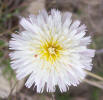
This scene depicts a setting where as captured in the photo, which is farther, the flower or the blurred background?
the blurred background

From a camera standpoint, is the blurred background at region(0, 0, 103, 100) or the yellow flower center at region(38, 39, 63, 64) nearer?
the yellow flower center at region(38, 39, 63, 64)

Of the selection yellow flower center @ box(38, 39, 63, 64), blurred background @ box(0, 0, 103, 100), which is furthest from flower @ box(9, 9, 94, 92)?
blurred background @ box(0, 0, 103, 100)

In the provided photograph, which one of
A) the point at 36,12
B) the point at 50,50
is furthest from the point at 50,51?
the point at 36,12

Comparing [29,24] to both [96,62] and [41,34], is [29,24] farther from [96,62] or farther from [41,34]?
[96,62]

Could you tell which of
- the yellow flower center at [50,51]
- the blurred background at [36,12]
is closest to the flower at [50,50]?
the yellow flower center at [50,51]

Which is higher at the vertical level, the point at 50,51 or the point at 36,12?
the point at 36,12

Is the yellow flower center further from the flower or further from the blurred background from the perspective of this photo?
the blurred background

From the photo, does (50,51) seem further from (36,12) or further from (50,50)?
(36,12)
